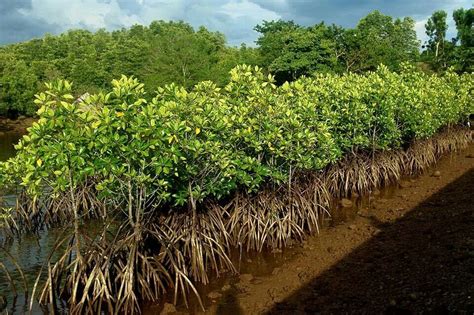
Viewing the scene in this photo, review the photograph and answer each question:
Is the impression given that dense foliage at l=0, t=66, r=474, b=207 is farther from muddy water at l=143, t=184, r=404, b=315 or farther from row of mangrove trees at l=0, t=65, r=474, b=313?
muddy water at l=143, t=184, r=404, b=315

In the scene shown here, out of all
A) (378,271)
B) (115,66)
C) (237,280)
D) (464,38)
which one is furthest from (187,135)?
(115,66)

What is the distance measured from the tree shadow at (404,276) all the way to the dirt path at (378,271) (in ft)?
0.05

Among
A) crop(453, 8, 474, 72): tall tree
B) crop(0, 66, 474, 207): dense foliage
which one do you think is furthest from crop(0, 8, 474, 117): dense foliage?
crop(0, 66, 474, 207): dense foliage

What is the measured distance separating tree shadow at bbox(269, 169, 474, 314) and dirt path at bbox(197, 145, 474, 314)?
17mm

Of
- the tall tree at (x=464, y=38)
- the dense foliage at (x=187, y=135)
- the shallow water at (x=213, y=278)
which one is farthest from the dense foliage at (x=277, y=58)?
the dense foliage at (x=187, y=135)

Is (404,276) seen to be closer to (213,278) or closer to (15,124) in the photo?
(213,278)

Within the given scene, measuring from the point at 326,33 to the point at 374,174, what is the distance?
3189 cm

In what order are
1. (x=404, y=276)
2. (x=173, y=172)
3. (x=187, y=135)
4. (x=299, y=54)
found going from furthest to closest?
1. (x=299, y=54)
2. (x=187, y=135)
3. (x=404, y=276)
4. (x=173, y=172)

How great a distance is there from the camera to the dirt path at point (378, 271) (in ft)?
26.8

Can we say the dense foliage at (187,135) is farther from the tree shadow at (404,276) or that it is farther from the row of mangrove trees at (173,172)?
the tree shadow at (404,276)

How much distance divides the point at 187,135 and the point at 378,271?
5.07m

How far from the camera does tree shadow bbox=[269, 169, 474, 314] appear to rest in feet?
26.0

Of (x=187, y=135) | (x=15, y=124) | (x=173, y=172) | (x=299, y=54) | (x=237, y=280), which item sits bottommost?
(x=237, y=280)

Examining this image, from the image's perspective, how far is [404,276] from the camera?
9.21 metres
